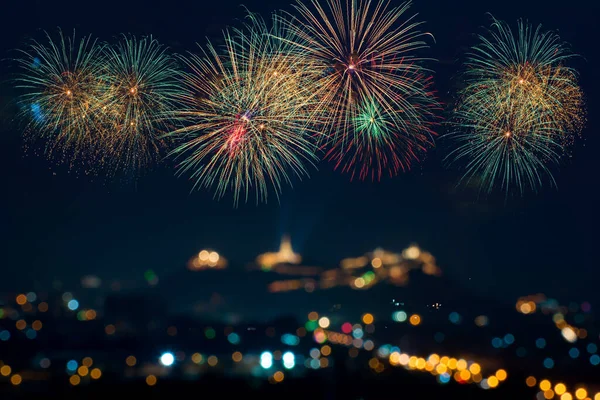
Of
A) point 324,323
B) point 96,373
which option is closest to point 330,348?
point 96,373

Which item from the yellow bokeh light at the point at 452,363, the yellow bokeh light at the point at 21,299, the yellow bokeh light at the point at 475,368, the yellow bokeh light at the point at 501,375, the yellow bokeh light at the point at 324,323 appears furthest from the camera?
the yellow bokeh light at the point at 324,323

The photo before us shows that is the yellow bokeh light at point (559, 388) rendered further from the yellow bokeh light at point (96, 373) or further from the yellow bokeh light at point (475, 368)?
the yellow bokeh light at point (96, 373)

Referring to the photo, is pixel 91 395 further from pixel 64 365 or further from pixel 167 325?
pixel 167 325

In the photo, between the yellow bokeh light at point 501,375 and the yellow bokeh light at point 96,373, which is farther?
the yellow bokeh light at point 501,375

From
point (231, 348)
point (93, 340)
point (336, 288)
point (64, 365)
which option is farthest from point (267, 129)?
point (336, 288)

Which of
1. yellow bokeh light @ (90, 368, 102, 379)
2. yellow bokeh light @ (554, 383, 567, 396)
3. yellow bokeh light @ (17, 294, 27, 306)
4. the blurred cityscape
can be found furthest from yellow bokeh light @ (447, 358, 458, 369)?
yellow bokeh light @ (90, 368, 102, 379)

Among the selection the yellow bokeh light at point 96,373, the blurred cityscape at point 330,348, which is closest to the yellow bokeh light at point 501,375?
the blurred cityscape at point 330,348

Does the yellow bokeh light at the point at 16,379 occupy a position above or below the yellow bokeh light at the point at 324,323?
below
